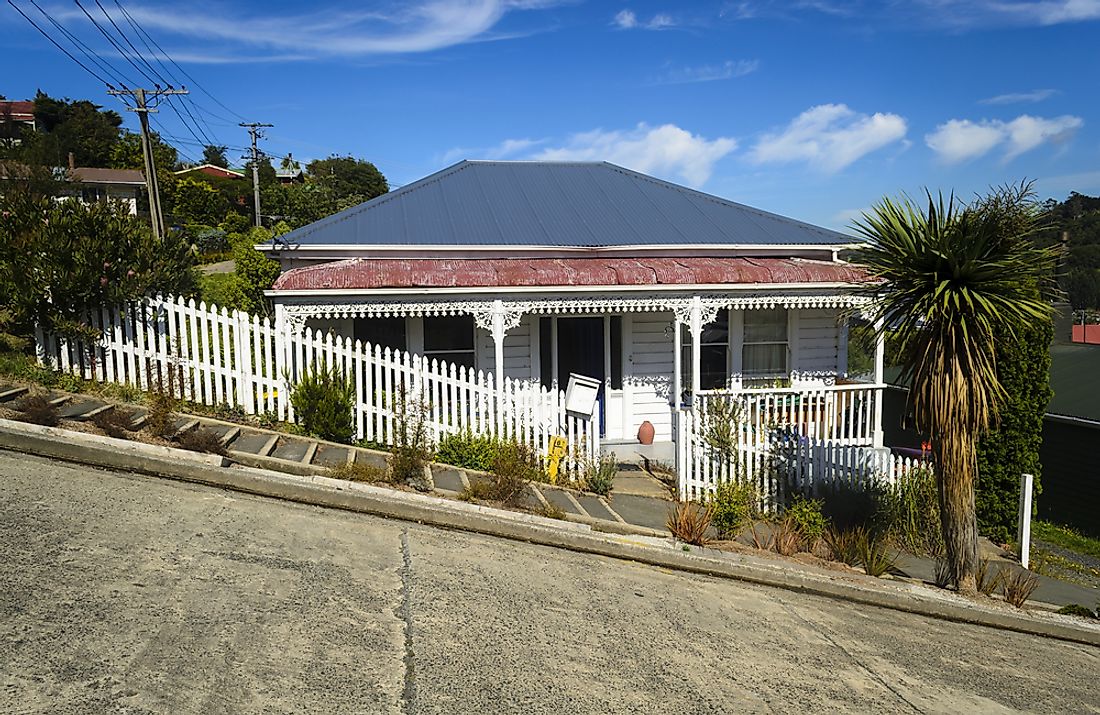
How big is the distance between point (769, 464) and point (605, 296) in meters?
3.49

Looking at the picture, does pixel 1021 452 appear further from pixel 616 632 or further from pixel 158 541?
pixel 158 541

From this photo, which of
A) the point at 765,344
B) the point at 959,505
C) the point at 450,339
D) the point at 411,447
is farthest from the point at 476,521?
Answer: the point at 765,344

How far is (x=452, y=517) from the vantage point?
7.38 m

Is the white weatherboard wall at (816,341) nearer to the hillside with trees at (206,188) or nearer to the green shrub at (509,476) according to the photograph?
the green shrub at (509,476)

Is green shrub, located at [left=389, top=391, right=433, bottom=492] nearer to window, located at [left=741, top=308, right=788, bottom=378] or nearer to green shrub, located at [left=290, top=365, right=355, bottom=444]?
green shrub, located at [left=290, top=365, right=355, bottom=444]

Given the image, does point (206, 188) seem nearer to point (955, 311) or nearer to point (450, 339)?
point (450, 339)

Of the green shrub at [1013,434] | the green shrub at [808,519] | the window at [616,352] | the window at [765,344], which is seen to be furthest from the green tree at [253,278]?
the green shrub at [1013,434]

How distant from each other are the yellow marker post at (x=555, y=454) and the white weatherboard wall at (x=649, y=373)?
3.02m

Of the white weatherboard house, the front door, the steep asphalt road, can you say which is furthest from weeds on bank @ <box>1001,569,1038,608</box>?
the front door

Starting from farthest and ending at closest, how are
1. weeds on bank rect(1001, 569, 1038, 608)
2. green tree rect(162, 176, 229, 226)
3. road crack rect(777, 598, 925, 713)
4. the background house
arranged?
the background house → green tree rect(162, 176, 229, 226) → weeds on bank rect(1001, 569, 1038, 608) → road crack rect(777, 598, 925, 713)

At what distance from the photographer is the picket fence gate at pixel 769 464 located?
10.2m

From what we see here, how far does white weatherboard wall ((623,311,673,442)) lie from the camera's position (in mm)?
13070

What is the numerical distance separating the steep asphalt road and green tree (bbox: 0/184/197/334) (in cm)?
310

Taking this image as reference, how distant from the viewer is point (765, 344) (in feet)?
44.8
